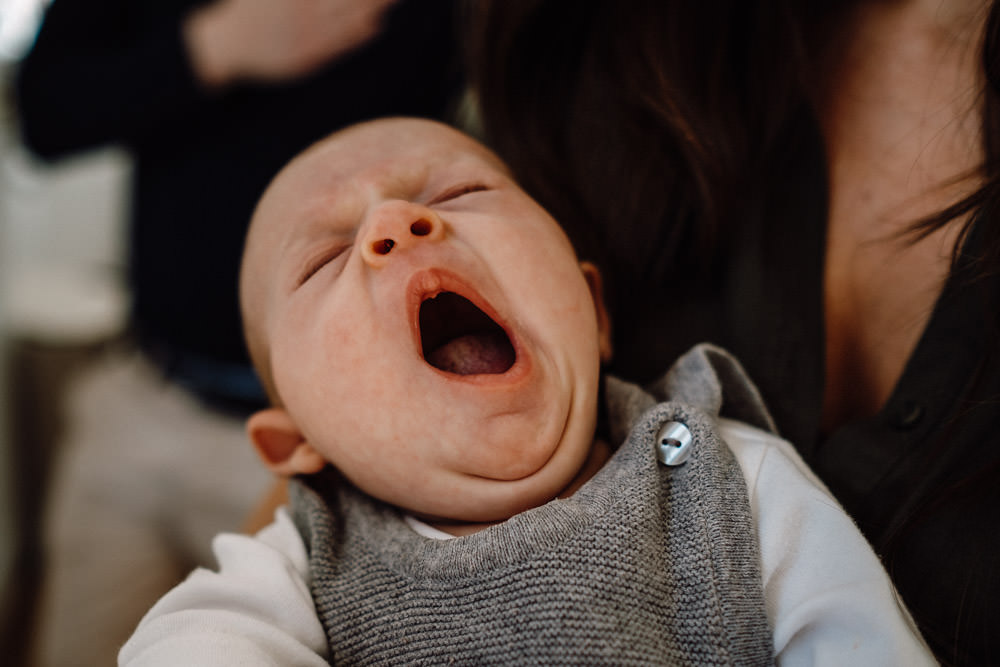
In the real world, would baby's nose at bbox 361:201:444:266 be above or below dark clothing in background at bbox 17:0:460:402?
above

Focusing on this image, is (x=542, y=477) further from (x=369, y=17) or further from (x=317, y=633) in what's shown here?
(x=369, y=17)

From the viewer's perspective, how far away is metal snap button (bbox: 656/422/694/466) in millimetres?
749

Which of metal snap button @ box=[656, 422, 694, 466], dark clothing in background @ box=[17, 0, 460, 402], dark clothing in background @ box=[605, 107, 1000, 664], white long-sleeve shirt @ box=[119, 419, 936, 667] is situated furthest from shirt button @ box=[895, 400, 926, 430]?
dark clothing in background @ box=[17, 0, 460, 402]

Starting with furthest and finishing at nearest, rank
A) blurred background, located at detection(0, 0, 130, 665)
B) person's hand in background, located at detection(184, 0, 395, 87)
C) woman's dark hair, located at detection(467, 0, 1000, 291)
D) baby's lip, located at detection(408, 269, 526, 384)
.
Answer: blurred background, located at detection(0, 0, 130, 665) < person's hand in background, located at detection(184, 0, 395, 87) < woman's dark hair, located at detection(467, 0, 1000, 291) < baby's lip, located at detection(408, 269, 526, 384)

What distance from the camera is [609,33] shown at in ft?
3.51

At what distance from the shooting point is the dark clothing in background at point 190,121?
4.95 feet

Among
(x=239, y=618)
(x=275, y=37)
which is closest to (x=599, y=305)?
(x=239, y=618)

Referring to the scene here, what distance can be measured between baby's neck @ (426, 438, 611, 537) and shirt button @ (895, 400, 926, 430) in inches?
12.6

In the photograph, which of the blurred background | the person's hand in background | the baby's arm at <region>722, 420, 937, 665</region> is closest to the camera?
the baby's arm at <region>722, 420, 937, 665</region>

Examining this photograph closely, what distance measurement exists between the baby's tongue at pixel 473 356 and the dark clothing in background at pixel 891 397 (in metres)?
0.26

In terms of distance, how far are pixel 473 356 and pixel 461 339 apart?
30 mm

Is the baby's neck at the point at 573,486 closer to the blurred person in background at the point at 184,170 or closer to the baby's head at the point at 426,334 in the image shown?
the baby's head at the point at 426,334

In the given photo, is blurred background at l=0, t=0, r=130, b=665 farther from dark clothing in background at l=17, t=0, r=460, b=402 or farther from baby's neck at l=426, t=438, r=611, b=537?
baby's neck at l=426, t=438, r=611, b=537

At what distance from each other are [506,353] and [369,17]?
1043mm
